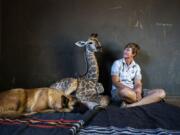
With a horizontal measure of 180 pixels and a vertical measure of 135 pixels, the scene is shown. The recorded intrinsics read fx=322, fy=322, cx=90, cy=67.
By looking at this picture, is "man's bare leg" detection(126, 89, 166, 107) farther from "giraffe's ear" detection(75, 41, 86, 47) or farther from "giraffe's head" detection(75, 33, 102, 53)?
"giraffe's ear" detection(75, 41, 86, 47)

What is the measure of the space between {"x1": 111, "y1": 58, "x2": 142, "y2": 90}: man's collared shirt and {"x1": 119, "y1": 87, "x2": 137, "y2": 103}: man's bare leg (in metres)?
0.25

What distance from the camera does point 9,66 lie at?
15.5 feet

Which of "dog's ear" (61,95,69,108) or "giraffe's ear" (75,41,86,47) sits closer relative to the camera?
"dog's ear" (61,95,69,108)

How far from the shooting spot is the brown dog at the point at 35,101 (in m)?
3.38

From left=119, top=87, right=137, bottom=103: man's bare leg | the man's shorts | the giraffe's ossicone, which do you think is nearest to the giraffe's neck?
the giraffe's ossicone

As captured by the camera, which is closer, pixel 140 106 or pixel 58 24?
pixel 140 106

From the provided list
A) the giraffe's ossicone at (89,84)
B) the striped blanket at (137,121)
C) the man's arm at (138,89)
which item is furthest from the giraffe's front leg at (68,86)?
the man's arm at (138,89)

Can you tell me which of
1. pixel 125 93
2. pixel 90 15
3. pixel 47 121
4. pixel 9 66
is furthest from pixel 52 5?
pixel 47 121

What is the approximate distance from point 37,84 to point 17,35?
778 mm

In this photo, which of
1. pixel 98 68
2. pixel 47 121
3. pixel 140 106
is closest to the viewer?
pixel 47 121

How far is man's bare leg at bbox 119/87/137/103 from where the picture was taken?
4113 millimetres

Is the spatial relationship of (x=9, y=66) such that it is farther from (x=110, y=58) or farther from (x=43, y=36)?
(x=110, y=58)

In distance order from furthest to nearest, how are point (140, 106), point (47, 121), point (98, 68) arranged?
1. point (98, 68)
2. point (140, 106)
3. point (47, 121)

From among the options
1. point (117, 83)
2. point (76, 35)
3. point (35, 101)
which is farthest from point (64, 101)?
point (76, 35)
